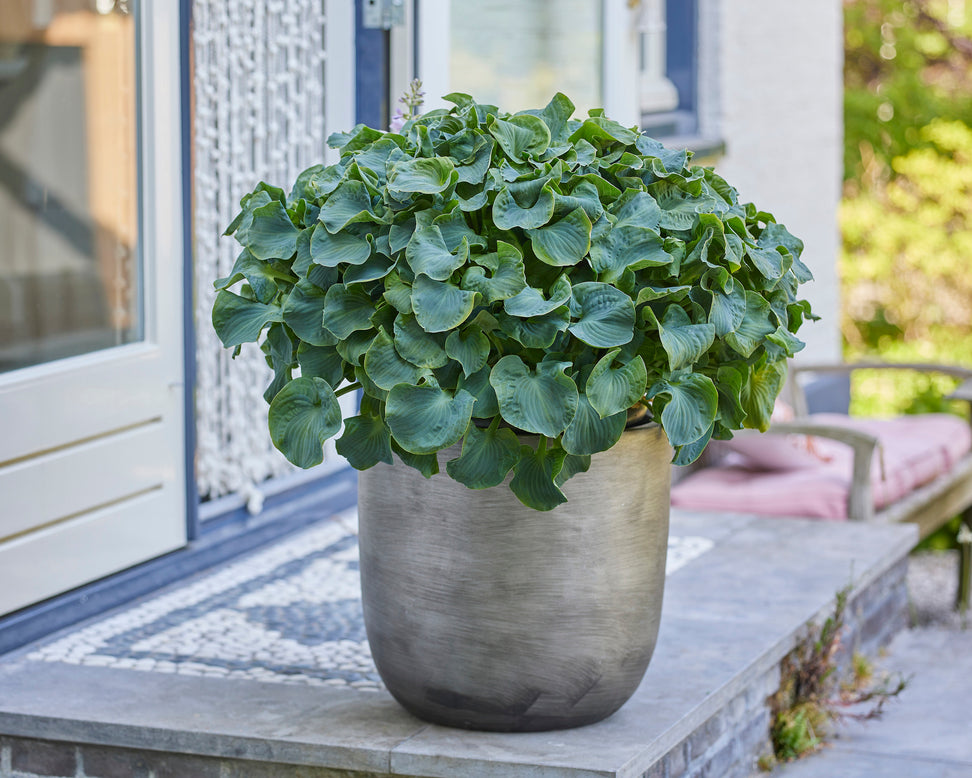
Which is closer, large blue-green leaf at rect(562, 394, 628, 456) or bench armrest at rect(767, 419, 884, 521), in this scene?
large blue-green leaf at rect(562, 394, 628, 456)

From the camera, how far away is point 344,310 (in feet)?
6.66

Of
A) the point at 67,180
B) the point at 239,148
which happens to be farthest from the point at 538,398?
the point at 67,180

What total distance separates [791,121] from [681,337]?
4974 millimetres

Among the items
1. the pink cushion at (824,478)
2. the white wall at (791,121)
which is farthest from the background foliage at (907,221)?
the pink cushion at (824,478)

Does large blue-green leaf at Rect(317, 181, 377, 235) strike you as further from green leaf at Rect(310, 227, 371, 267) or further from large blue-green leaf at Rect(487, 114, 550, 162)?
large blue-green leaf at Rect(487, 114, 550, 162)

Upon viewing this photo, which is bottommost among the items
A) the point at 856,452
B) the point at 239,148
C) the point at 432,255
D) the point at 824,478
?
the point at 824,478

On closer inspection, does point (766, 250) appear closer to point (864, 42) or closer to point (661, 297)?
point (661, 297)

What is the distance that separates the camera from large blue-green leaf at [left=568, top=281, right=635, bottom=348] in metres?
1.93

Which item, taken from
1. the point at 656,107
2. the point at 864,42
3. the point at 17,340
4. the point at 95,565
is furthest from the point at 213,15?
the point at 864,42

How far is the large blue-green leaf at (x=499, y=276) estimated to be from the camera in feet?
6.34

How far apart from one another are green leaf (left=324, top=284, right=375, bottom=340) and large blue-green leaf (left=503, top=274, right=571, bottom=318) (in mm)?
226

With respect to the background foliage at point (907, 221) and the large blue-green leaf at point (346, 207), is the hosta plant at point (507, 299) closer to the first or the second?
the large blue-green leaf at point (346, 207)

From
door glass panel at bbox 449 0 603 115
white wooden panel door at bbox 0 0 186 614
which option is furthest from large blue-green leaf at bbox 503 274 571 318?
door glass panel at bbox 449 0 603 115

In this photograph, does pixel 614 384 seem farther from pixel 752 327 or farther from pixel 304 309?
pixel 304 309
